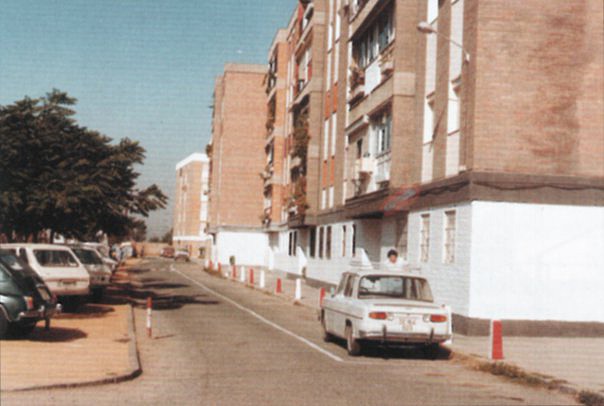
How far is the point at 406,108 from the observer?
1006 inches

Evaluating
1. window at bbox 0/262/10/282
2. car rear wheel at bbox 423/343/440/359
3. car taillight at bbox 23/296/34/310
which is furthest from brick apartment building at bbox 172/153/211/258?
car taillight at bbox 23/296/34/310

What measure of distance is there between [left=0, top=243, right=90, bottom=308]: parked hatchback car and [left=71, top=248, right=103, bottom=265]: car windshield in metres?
5.15

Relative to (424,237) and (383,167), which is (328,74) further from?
(424,237)

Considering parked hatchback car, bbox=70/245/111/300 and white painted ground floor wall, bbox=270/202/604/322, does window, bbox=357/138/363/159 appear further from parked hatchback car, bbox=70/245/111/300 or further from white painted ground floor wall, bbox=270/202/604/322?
white painted ground floor wall, bbox=270/202/604/322

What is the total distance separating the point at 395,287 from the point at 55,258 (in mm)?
10684

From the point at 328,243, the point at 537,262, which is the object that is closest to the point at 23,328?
the point at 537,262

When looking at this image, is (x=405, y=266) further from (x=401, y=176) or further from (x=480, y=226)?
(x=401, y=176)

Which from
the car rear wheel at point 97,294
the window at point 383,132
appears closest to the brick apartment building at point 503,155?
the window at point 383,132

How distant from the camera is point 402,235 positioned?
26.7 metres

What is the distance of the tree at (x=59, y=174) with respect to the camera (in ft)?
74.1

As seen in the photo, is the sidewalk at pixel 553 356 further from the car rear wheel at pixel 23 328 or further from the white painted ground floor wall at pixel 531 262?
the car rear wheel at pixel 23 328

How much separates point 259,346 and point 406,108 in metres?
12.3

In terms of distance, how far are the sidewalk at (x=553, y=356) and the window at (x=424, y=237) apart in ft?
13.5

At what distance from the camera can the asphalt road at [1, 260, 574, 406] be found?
384 inches
